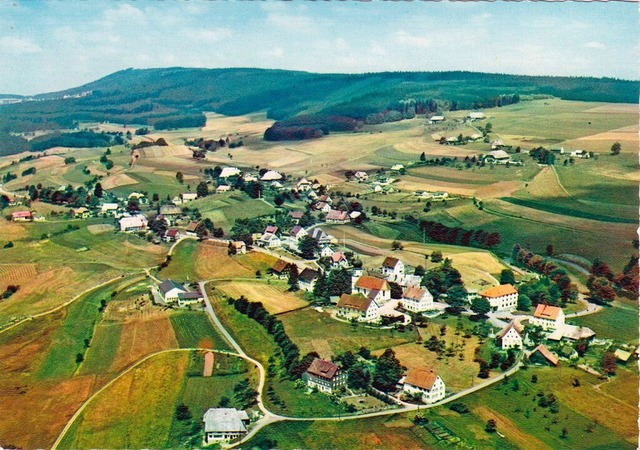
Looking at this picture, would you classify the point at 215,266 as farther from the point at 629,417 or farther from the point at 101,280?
the point at 629,417

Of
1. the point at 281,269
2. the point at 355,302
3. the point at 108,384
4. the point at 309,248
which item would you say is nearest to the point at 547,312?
the point at 355,302

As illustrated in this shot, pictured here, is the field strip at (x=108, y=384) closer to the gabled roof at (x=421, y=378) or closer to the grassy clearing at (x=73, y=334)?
the grassy clearing at (x=73, y=334)

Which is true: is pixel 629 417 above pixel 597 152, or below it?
below

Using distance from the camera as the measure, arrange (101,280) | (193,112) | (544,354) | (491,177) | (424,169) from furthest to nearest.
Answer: (193,112) → (424,169) → (491,177) → (101,280) → (544,354)

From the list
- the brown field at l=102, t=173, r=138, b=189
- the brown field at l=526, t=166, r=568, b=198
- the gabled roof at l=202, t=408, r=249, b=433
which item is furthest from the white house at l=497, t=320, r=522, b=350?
the brown field at l=102, t=173, r=138, b=189

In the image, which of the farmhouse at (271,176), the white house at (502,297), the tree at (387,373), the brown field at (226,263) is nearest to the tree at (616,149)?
the white house at (502,297)

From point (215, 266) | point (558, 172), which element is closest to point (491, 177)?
point (558, 172)
